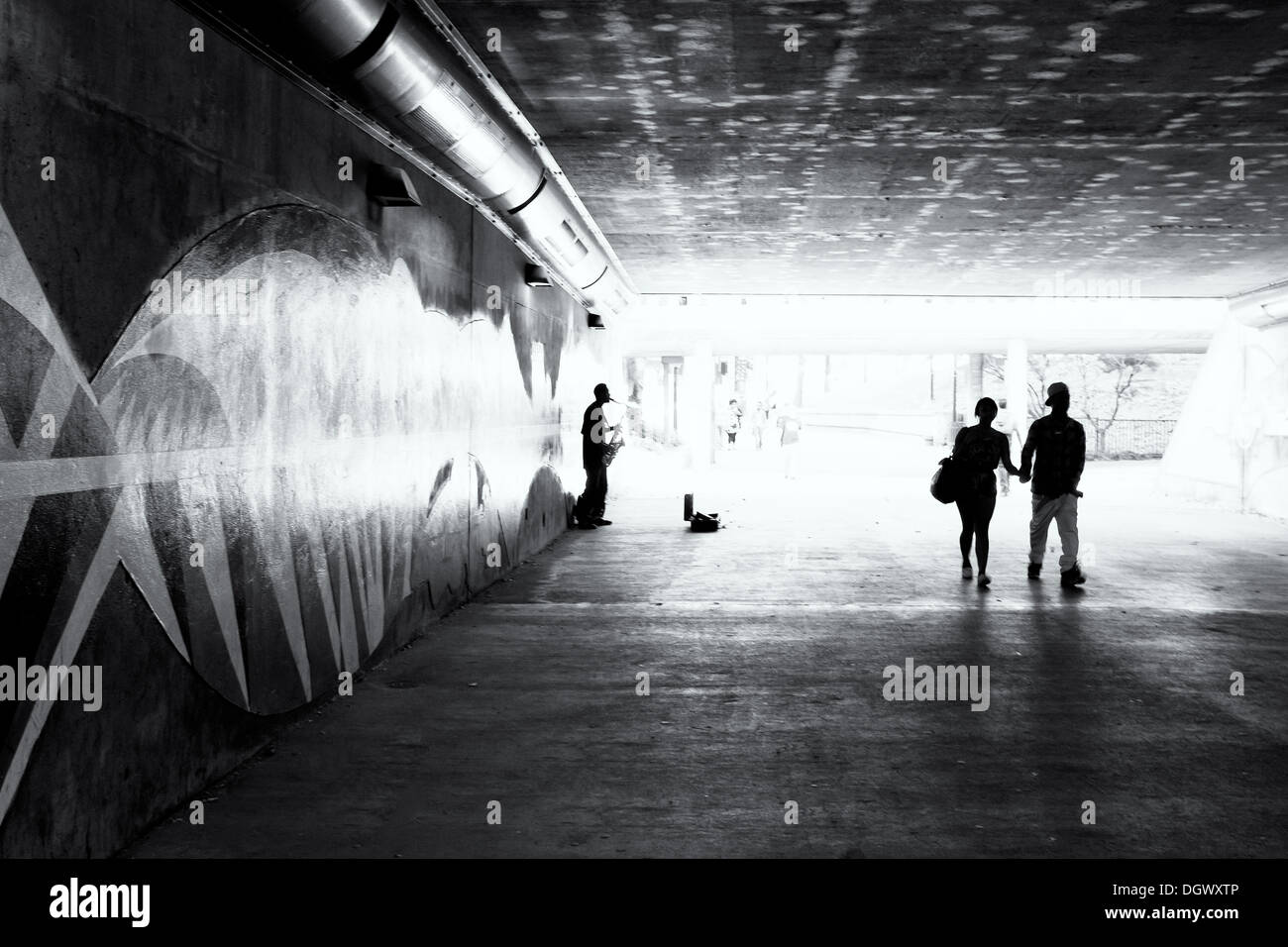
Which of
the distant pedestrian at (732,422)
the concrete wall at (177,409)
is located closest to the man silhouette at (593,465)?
the concrete wall at (177,409)

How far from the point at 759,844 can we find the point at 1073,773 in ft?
5.84


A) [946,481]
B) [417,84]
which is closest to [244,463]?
[417,84]

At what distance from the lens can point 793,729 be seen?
592cm

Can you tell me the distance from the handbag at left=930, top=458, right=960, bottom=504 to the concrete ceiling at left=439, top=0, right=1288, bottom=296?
2.72 meters

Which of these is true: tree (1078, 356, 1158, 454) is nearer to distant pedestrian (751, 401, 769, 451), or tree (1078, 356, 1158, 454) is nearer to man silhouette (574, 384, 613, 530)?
distant pedestrian (751, 401, 769, 451)

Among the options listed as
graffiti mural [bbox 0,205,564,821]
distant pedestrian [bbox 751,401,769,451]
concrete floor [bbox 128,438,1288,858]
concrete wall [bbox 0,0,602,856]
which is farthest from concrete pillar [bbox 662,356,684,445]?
concrete wall [bbox 0,0,602,856]

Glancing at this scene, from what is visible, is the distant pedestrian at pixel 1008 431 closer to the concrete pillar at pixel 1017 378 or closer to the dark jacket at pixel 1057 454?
the concrete pillar at pixel 1017 378

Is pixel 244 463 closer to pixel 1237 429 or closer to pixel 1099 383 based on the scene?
pixel 1237 429

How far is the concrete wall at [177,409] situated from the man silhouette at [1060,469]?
597 cm

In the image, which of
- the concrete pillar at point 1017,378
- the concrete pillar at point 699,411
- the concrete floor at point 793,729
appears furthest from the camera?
the concrete pillar at point 699,411

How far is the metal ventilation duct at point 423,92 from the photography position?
16.0ft

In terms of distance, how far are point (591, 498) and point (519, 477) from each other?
14.0 feet
